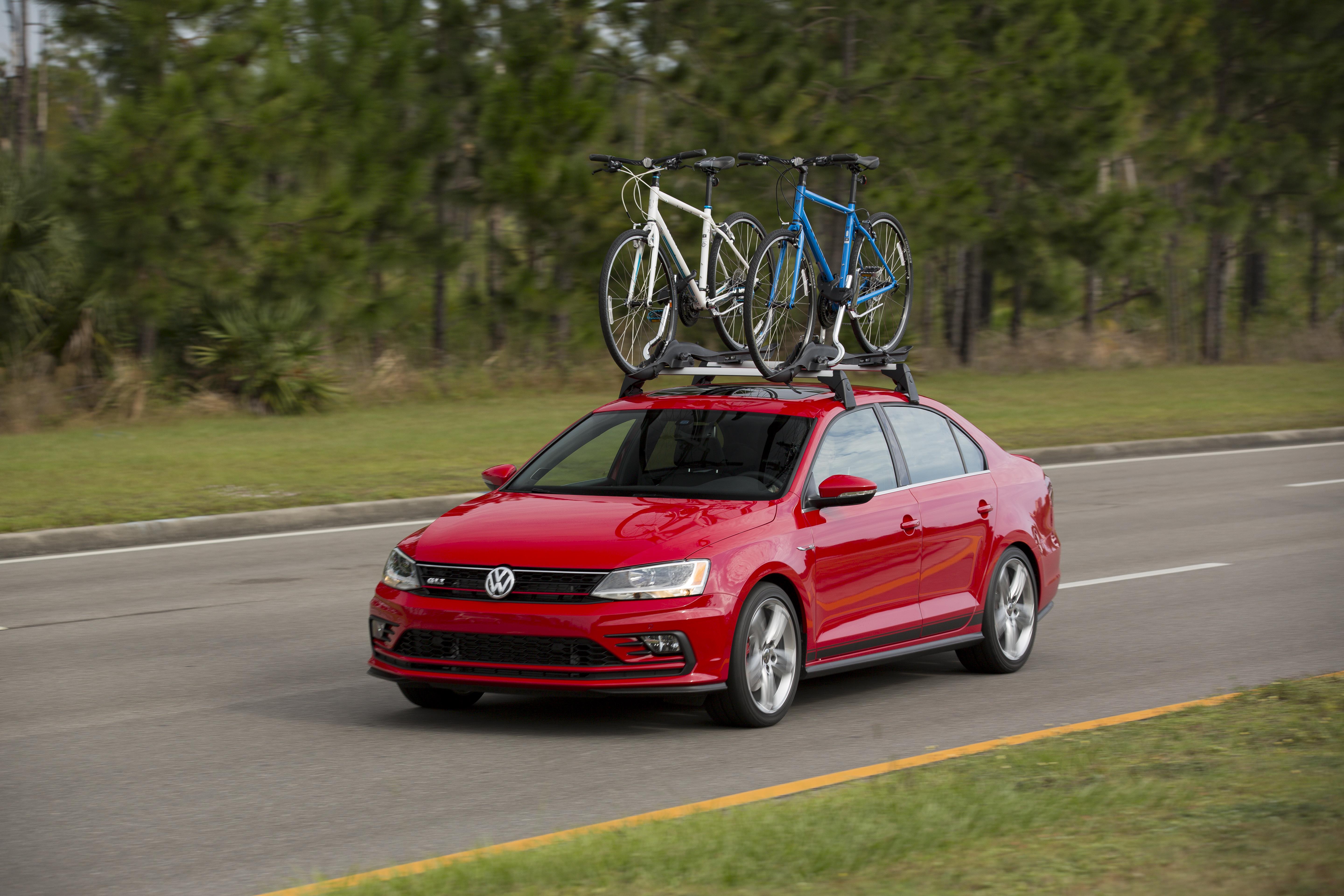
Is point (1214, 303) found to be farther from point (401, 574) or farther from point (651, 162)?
point (401, 574)

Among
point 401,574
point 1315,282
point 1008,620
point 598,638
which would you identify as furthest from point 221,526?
point 1315,282

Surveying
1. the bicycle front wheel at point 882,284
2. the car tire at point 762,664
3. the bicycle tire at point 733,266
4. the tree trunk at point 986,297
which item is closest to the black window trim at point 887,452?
the car tire at point 762,664

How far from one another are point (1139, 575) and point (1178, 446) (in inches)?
454

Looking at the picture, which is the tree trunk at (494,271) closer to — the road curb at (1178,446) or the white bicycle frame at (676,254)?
the road curb at (1178,446)

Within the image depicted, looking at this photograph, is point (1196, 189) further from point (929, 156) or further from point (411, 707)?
point (411, 707)

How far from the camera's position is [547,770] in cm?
684

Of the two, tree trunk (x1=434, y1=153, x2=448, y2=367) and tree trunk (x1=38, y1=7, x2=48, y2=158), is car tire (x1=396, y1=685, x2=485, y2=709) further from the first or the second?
tree trunk (x1=38, y1=7, x2=48, y2=158)

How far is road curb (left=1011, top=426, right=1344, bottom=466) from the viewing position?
22.1 metres

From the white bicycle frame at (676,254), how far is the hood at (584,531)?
239 centimetres

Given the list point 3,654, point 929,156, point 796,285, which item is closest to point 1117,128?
point 929,156

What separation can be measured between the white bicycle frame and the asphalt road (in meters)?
2.58

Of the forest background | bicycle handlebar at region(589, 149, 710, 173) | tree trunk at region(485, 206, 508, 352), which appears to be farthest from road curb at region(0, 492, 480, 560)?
tree trunk at region(485, 206, 508, 352)

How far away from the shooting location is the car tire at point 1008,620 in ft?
29.8

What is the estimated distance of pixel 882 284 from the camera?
11.4 m
